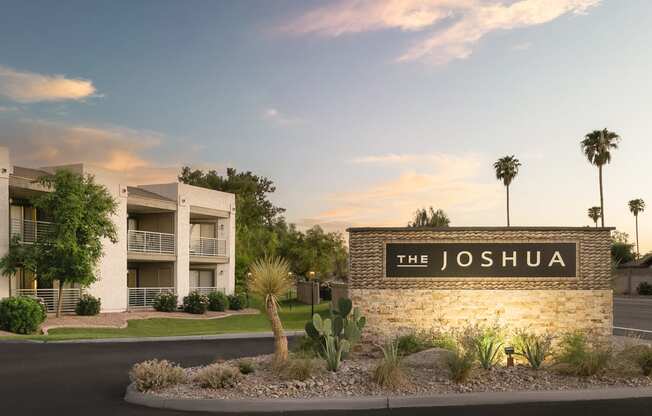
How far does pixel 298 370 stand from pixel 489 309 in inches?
216

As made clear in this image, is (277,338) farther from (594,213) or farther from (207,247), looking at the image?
(594,213)

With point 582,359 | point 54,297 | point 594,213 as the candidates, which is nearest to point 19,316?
point 54,297

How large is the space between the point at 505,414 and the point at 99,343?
638 inches

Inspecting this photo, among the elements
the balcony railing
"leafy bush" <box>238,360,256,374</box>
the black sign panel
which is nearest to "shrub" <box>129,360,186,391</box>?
"leafy bush" <box>238,360,256,374</box>

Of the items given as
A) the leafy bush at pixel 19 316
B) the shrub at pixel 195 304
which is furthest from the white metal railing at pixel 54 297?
Result: the shrub at pixel 195 304

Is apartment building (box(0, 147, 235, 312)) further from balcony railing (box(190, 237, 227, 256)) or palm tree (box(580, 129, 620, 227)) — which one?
palm tree (box(580, 129, 620, 227))

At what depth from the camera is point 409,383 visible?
11.9m

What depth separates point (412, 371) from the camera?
12.7m

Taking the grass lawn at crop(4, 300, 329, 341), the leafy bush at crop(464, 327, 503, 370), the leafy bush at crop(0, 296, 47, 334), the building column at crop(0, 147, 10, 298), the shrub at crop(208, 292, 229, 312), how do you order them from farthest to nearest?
the shrub at crop(208, 292, 229, 312) < the building column at crop(0, 147, 10, 298) < the grass lawn at crop(4, 300, 329, 341) < the leafy bush at crop(0, 296, 47, 334) < the leafy bush at crop(464, 327, 503, 370)

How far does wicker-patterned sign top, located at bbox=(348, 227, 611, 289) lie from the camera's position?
16.0 meters

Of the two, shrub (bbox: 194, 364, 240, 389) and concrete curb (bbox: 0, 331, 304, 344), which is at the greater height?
shrub (bbox: 194, 364, 240, 389)

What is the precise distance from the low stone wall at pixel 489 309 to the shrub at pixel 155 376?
492cm

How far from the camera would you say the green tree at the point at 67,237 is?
31.4 m

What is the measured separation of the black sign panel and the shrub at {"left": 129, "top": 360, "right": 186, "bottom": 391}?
561 centimetres
